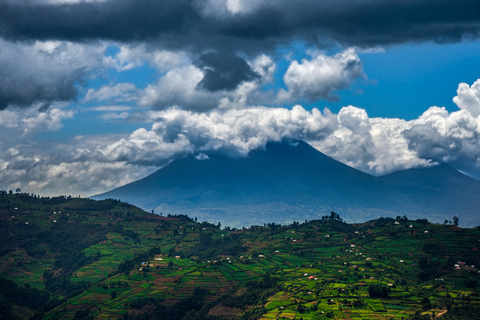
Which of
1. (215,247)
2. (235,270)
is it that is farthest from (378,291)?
(215,247)

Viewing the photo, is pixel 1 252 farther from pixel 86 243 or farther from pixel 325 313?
pixel 325 313

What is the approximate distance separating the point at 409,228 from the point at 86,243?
352ft

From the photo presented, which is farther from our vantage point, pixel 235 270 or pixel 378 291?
pixel 235 270

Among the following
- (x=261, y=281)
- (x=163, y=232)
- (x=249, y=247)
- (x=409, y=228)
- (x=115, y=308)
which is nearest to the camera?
(x=115, y=308)

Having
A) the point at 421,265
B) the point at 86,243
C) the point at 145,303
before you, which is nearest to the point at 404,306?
the point at 421,265

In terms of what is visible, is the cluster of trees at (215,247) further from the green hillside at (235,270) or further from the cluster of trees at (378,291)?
the cluster of trees at (378,291)

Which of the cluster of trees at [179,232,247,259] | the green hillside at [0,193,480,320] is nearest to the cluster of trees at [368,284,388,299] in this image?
the green hillside at [0,193,480,320]

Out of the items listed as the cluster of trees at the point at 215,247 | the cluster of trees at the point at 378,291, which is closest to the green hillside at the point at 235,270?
the cluster of trees at the point at 378,291

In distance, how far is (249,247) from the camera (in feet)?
499

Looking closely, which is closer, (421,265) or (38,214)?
(421,265)

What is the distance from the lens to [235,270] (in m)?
124

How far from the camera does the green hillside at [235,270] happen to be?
87062 millimetres

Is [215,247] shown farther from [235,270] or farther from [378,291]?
[378,291]

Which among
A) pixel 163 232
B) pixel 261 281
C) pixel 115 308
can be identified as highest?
pixel 163 232
